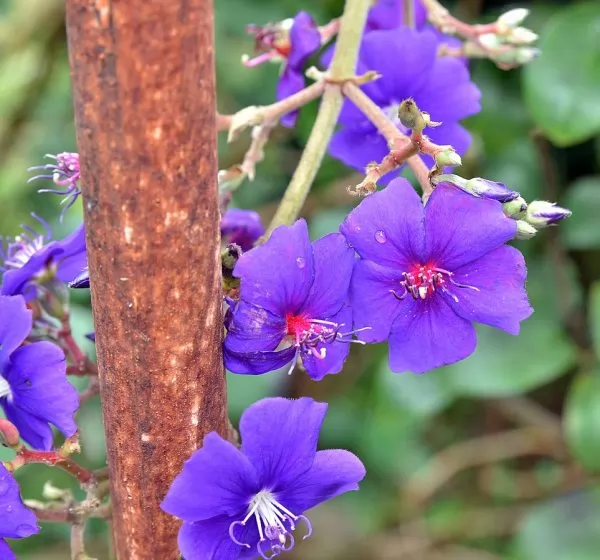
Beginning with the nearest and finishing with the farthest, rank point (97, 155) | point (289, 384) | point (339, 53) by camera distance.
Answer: point (97, 155), point (339, 53), point (289, 384)

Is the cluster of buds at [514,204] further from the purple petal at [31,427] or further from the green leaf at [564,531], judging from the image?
the green leaf at [564,531]

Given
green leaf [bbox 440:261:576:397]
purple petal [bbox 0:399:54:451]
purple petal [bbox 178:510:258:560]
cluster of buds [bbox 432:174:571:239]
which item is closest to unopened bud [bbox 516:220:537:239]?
cluster of buds [bbox 432:174:571:239]

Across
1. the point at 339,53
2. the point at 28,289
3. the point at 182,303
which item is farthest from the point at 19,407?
the point at 339,53

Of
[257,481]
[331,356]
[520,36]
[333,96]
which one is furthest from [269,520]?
[520,36]

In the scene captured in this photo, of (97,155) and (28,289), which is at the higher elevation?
(28,289)

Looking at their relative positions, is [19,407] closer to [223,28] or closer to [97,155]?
[97,155]

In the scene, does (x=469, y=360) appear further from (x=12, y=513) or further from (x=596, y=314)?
(x=12, y=513)
